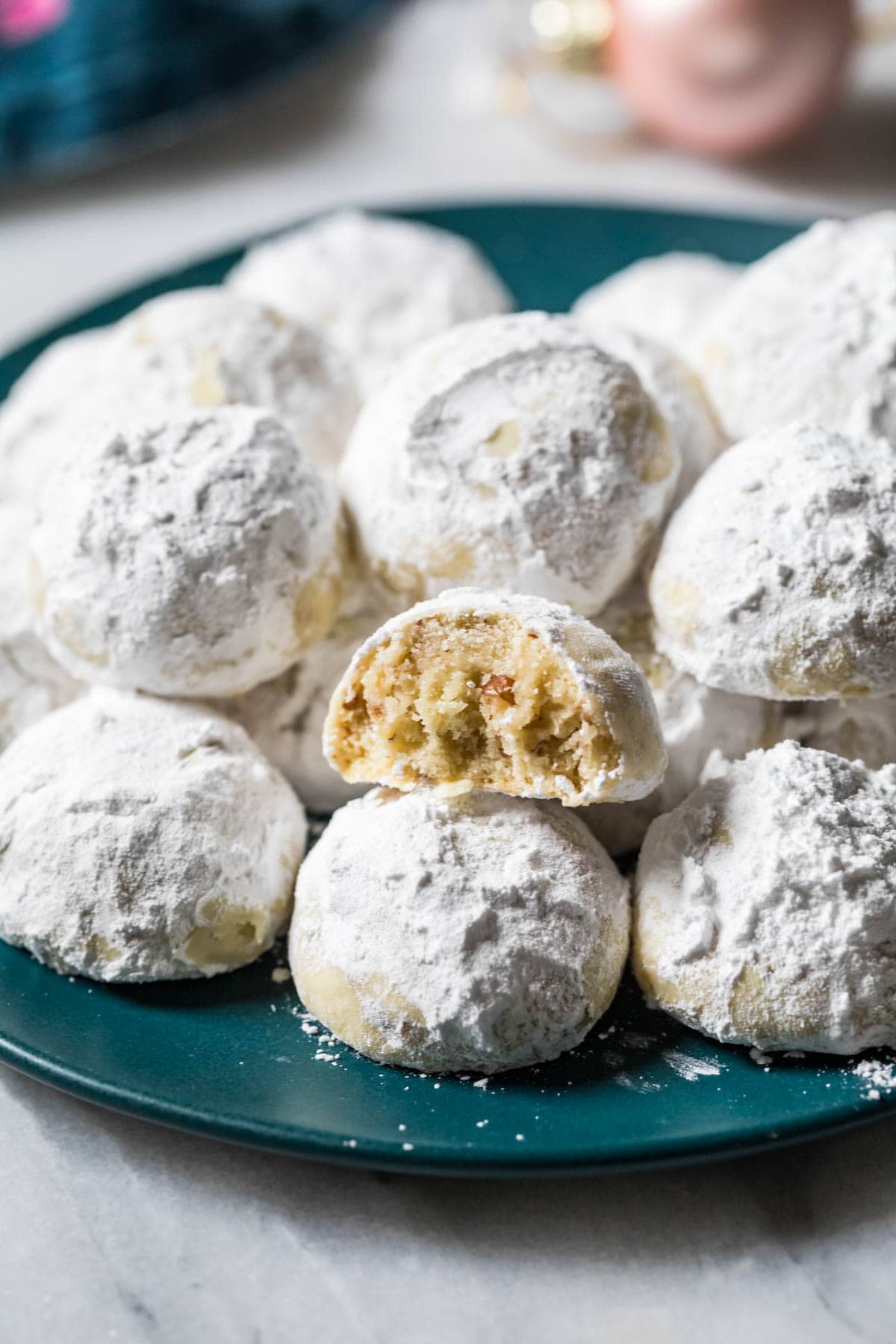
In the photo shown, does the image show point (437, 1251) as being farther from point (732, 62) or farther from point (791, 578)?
point (732, 62)

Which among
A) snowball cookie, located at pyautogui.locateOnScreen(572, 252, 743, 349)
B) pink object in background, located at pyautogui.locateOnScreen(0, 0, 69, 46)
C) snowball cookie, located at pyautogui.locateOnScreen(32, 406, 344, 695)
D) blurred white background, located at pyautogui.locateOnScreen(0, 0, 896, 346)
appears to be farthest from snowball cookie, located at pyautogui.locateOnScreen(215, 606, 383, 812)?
pink object in background, located at pyautogui.locateOnScreen(0, 0, 69, 46)

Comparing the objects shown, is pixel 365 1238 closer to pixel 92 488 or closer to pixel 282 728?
pixel 282 728

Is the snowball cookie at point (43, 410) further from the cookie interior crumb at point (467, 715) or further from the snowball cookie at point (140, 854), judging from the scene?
the cookie interior crumb at point (467, 715)

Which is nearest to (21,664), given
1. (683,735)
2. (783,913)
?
(683,735)

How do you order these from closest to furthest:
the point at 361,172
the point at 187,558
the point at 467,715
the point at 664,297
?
the point at 467,715 → the point at 187,558 → the point at 664,297 → the point at 361,172

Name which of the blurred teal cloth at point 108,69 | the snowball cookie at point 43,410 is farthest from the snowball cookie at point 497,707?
the blurred teal cloth at point 108,69

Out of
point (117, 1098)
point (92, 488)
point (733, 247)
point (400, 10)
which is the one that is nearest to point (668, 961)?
point (117, 1098)
